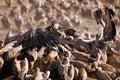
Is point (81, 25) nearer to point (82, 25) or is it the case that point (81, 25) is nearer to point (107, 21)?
point (82, 25)

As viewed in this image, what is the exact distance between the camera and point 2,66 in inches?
425

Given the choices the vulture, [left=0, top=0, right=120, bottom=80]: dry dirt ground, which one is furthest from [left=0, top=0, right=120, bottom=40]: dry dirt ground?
the vulture

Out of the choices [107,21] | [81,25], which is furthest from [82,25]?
[107,21]

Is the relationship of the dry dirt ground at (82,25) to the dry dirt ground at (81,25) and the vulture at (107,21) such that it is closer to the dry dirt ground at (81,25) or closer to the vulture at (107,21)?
the dry dirt ground at (81,25)

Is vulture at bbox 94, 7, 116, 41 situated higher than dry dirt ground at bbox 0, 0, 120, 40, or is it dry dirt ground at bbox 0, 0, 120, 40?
vulture at bbox 94, 7, 116, 41

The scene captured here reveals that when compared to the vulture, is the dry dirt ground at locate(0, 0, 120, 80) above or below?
below

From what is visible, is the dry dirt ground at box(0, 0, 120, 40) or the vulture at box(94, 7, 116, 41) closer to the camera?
the vulture at box(94, 7, 116, 41)

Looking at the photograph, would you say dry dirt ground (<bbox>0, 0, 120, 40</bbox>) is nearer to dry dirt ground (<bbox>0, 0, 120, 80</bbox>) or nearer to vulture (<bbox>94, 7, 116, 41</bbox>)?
dry dirt ground (<bbox>0, 0, 120, 80</bbox>)

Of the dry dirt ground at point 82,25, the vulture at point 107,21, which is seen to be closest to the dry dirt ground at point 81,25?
the dry dirt ground at point 82,25

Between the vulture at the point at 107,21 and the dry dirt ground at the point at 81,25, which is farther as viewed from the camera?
the dry dirt ground at the point at 81,25

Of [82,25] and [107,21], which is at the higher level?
[107,21]

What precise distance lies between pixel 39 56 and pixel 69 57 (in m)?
0.82

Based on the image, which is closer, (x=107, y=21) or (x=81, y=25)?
(x=107, y=21)

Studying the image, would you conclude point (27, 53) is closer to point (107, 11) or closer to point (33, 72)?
point (33, 72)
